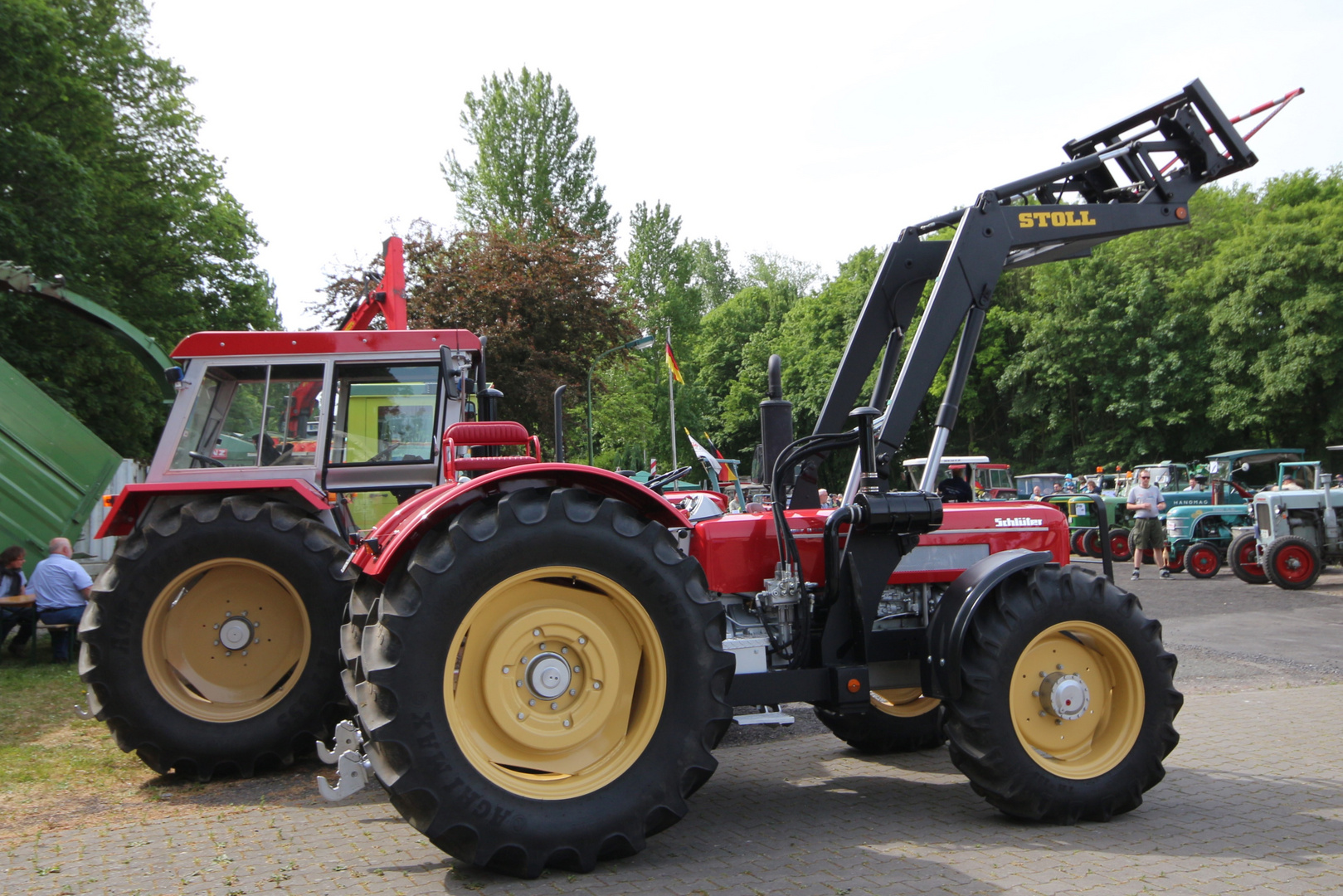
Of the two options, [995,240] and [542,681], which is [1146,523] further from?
[542,681]

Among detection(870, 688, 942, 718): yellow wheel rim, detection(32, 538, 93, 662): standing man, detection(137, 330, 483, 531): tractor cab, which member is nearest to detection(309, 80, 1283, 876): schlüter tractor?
detection(870, 688, 942, 718): yellow wheel rim

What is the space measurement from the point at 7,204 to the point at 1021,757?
1885 cm

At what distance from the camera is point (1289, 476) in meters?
17.1

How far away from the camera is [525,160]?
1457 inches

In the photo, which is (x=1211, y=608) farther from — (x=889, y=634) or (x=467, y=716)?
(x=467, y=716)

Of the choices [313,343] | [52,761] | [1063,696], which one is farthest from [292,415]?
[1063,696]

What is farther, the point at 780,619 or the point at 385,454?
the point at 385,454

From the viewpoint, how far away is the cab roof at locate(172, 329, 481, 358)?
6.66m

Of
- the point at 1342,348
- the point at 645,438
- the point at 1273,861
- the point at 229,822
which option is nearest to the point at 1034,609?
→ the point at 1273,861

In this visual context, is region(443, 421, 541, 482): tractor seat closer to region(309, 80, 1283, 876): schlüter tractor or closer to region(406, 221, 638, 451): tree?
region(309, 80, 1283, 876): schlüter tractor

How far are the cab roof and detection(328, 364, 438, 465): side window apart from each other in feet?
0.46

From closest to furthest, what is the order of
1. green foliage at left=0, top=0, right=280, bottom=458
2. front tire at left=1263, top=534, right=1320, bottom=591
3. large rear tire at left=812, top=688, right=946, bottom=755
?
large rear tire at left=812, top=688, right=946, bottom=755 < front tire at left=1263, top=534, right=1320, bottom=591 < green foliage at left=0, top=0, right=280, bottom=458

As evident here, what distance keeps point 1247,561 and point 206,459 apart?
49.4 ft

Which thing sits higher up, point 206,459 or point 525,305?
point 525,305
